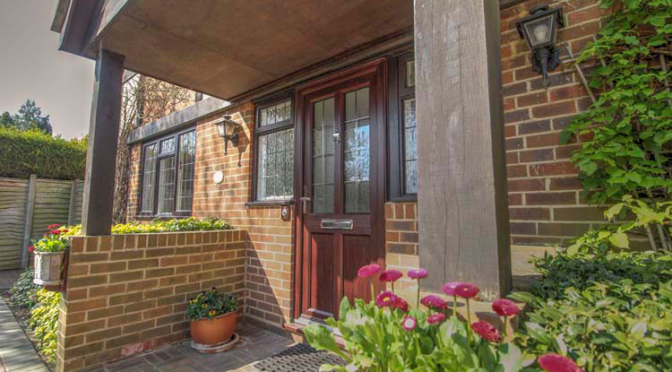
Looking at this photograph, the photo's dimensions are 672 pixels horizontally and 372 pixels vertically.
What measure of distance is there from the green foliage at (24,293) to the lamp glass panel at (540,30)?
5737mm

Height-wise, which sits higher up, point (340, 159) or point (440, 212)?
point (340, 159)

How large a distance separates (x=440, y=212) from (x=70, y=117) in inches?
741

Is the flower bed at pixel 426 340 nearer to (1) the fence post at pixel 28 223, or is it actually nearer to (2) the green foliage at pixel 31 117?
(1) the fence post at pixel 28 223

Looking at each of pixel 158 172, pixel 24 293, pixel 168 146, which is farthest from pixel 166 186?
pixel 24 293

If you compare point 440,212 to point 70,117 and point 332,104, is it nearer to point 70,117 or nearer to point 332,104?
point 332,104

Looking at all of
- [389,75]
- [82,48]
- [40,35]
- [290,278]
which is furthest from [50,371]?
[40,35]

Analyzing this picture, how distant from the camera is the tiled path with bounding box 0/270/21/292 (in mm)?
4819

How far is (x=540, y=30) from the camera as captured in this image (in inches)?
72.2

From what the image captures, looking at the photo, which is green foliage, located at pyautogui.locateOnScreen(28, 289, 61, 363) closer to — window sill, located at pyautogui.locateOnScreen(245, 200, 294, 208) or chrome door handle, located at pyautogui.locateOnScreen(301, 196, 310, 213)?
window sill, located at pyautogui.locateOnScreen(245, 200, 294, 208)

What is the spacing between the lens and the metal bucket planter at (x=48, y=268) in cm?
239

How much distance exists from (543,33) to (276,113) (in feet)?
8.99

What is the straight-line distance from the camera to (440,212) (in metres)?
1.04

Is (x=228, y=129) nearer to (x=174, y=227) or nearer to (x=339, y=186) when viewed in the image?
(x=174, y=227)

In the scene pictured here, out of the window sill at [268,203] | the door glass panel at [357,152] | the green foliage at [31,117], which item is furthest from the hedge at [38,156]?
the green foliage at [31,117]
